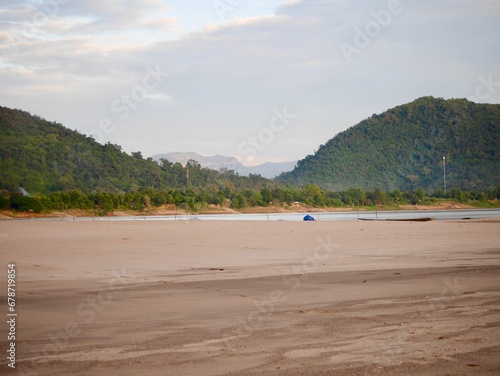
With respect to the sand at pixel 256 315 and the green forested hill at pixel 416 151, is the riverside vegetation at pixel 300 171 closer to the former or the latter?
the green forested hill at pixel 416 151

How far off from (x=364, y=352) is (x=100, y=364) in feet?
8.05

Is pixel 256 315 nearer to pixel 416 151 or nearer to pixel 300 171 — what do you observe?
pixel 416 151

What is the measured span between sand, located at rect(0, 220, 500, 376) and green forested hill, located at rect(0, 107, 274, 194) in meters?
66.5

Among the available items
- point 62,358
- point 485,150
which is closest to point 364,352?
point 62,358

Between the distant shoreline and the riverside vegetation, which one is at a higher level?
the riverside vegetation

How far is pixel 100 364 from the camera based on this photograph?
18.6ft

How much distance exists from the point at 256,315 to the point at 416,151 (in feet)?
441

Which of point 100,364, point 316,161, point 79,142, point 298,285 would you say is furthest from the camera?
point 316,161

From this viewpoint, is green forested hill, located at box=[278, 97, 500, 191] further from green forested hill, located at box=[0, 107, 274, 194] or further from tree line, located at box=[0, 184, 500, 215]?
green forested hill, located at box=[0, 107, 274, 194]

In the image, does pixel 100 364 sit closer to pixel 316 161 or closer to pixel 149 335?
pixel 149 335

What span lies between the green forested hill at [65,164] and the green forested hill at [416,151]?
3400 centimetres

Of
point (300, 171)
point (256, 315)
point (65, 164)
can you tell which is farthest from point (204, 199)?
point (256, 315)

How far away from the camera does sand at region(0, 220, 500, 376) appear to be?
A: 5.64 meters

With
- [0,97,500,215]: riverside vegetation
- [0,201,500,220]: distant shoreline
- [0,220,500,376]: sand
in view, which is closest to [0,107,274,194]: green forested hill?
[0,97,500,215]: riverside vegetation
